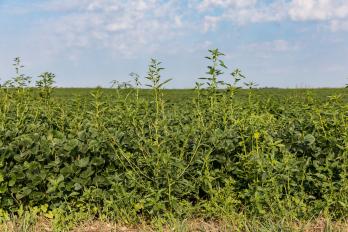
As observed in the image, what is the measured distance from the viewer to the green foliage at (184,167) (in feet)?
15.3

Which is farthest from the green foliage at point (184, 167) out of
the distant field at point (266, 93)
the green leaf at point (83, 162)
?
the distant field at point (266, 93)

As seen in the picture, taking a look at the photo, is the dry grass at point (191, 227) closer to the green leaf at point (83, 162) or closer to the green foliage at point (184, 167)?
the green foliage at point (184, 167)

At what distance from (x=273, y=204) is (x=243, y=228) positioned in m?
0.32

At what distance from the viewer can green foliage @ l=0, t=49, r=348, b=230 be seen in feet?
15.3

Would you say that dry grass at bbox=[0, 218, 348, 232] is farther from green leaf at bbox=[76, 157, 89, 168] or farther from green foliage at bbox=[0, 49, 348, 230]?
green leaf at bbox=[76, 157, 89, 168]

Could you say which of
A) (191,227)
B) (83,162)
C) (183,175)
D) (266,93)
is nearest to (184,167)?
(183,175)

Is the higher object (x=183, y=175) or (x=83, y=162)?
(x=83, y=162)

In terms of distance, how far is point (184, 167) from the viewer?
188 inches

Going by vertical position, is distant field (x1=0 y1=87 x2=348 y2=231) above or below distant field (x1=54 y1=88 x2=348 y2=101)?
below

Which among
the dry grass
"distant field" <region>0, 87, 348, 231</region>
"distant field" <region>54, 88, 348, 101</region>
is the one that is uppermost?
"distant field" <region>54, 88, 348, 101</region>

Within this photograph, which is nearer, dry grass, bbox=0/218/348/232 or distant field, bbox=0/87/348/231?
dry grass, bbox=0/218/348/232

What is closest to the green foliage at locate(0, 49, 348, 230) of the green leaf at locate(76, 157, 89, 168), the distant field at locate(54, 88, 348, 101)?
the green leaf at locate(76, 157, 89, 168)

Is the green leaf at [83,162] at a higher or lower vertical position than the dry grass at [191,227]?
higher

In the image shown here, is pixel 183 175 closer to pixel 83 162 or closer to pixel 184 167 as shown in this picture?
pixel 184 167
